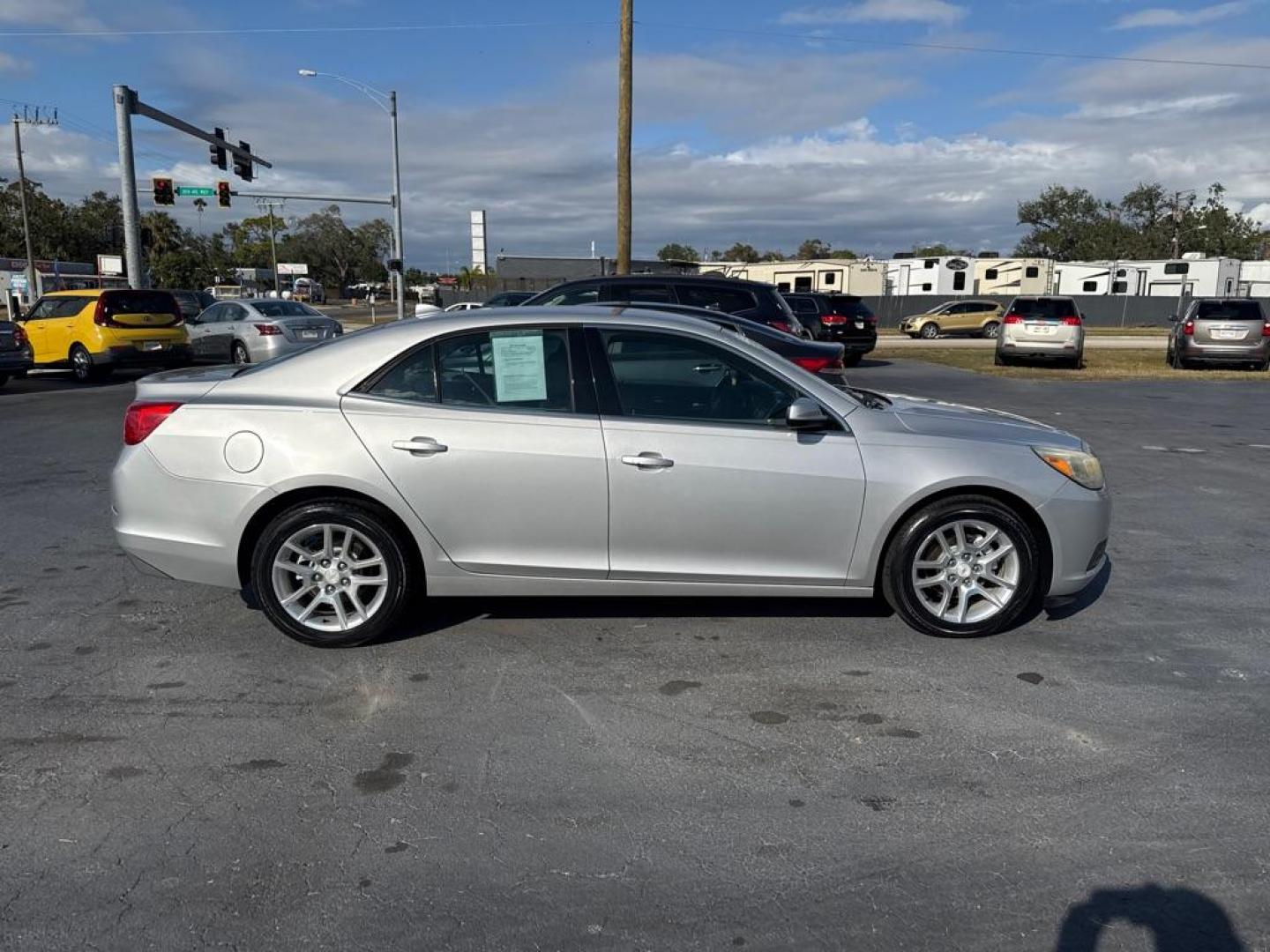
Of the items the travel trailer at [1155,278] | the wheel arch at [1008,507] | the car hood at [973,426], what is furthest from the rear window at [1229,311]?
the travel trailer at [1155,278]

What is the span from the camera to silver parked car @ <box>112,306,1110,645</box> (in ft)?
14.7

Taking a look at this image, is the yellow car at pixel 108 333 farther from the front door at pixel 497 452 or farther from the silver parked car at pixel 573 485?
the front door at pixel 497 452

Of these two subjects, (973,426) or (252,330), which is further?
(252,330)

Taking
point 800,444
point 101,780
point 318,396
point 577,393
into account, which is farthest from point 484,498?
point 101,780

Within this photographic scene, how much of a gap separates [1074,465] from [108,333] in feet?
58.4

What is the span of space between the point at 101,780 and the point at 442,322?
8.12 ft

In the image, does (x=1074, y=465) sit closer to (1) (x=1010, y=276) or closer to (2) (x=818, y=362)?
(2) (x=818, y=362)

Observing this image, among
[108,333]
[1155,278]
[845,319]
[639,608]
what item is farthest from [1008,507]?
[1155,278]

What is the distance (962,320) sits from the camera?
128 feet

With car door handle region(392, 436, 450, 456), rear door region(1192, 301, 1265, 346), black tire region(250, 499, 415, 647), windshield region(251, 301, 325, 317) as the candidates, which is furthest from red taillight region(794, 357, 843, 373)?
rear door region(1192, 301, 1265, 346)

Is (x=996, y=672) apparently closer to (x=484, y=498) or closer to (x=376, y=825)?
(x=484, y=498)

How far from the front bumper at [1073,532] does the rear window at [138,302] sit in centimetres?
1794

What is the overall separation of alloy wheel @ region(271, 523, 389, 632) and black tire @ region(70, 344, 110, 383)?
52.2ft

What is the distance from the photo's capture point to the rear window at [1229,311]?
21359 millimetres
